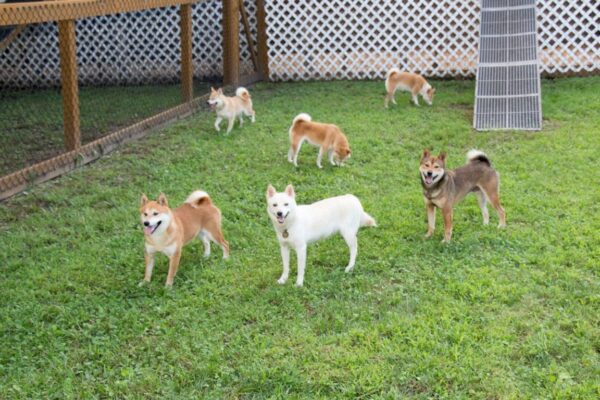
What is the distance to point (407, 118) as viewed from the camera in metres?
8.96

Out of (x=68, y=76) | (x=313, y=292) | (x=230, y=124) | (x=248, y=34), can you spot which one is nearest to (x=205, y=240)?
(x=313, y=292)

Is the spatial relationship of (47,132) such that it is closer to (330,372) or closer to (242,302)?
(242,302)

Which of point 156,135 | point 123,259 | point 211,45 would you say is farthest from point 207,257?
point 211,45

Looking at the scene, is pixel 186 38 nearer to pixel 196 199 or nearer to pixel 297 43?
pixel 297 43

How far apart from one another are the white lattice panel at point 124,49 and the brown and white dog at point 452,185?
23.5ft

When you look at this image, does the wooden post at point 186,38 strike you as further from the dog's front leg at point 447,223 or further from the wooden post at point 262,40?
the dog's front leg at point 447,223

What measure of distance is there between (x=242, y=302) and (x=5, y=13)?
11.9 feet

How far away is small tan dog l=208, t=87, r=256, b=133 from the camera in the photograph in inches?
332

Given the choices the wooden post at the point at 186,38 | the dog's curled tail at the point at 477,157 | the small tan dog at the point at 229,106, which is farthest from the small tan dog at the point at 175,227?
the wooden post at the point at 186,38

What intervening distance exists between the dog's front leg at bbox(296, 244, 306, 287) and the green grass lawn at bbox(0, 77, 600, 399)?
0.06 meters

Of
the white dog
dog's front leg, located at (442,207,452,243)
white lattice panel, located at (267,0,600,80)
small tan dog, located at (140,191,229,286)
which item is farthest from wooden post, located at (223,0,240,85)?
the white dog

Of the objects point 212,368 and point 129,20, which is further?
point 129,20

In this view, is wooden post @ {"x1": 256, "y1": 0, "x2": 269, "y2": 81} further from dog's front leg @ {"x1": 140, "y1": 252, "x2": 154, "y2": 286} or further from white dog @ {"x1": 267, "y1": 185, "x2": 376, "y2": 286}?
dog's front leg @ {"x1": 140, "y1": 252, "x2": 154, "y2": 286}

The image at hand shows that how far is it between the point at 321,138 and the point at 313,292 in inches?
116
